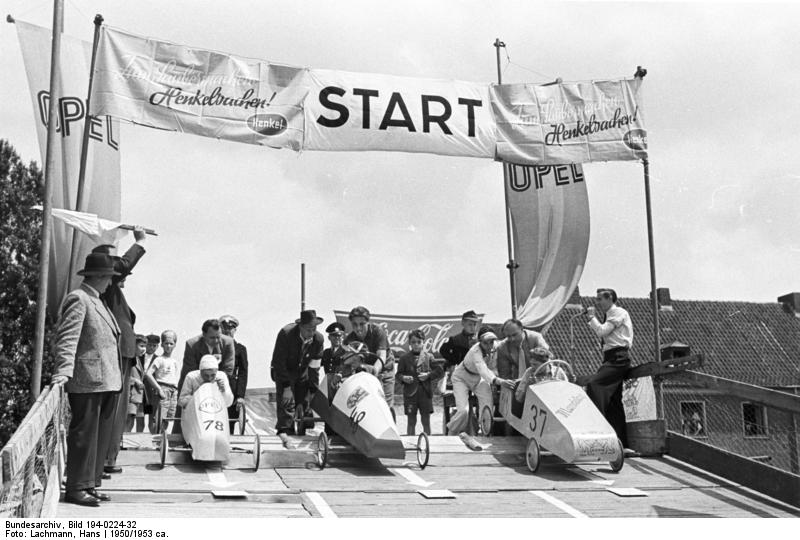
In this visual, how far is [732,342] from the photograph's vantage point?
3991 centimetres

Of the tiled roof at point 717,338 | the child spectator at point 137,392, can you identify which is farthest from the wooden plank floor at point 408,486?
the tiled roof at point 717,338

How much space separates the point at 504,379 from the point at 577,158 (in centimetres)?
319

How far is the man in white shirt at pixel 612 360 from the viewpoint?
10.1 m

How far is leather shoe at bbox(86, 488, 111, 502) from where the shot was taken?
267 inches

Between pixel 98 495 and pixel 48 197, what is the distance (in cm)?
325

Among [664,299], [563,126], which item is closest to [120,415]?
A: [563,126]

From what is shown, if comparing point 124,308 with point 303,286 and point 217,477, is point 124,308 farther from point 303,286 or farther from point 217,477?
point 303,286

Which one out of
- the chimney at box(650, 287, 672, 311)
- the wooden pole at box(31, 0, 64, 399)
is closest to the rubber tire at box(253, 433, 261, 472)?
the wooden pole at box(31, 0, 64, 399)

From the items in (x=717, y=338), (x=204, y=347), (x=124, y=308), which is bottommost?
(x=204, y=347)

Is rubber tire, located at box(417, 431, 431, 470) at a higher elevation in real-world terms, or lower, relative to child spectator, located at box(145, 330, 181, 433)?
lower

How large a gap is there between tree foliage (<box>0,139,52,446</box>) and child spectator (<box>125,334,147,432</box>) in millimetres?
14286

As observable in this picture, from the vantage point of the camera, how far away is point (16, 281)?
93.8 feet

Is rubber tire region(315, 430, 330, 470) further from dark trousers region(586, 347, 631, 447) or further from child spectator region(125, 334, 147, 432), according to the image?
dark trousers region(586, 347, 631, 447)

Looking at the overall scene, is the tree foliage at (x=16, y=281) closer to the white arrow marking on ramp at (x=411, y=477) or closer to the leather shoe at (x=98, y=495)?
the white arrow marking on ramp at (x=411, y=477)
